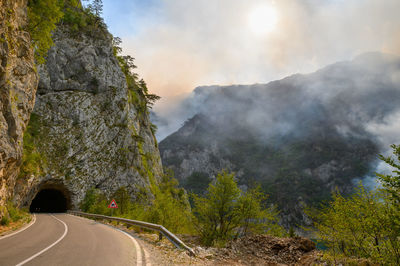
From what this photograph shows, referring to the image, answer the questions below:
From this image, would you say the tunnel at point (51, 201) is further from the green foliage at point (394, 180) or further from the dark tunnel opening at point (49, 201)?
the green foliage at point (394, 180)

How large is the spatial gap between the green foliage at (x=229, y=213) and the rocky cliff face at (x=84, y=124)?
28.1 m

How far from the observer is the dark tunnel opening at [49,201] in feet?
128

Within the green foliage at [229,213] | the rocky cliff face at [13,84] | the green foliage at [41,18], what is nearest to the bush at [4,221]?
the rocky cliff face at [13,84]

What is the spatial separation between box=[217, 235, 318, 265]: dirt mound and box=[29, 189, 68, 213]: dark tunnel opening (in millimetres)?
38371

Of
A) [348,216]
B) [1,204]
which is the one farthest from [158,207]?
[348,216]

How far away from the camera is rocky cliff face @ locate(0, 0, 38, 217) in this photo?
13.4 meters

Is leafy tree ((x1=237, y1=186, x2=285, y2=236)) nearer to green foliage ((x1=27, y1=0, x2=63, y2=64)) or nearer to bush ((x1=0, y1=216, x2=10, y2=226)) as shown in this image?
bush ((x1=0, y1=216, x2=10, y2=226))

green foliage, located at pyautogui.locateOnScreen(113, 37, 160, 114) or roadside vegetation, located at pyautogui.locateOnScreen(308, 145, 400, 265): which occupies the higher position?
green foliage, located at pyautogui.locateOnScreen(113, 37, 160, 114)

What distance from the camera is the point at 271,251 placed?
29.4 ft

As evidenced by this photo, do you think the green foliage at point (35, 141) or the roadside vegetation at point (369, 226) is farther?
the green foliage at point (35, 141)

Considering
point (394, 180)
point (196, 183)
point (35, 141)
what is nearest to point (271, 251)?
point (394, 180)

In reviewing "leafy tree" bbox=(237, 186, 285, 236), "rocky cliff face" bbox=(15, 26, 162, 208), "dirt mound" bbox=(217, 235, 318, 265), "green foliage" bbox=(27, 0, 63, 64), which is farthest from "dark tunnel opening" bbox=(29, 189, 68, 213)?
"dirt mound" bbox=(217, 235, 318, 265)

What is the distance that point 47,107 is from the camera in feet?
119

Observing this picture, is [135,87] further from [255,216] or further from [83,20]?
[255,216]
